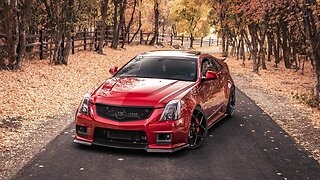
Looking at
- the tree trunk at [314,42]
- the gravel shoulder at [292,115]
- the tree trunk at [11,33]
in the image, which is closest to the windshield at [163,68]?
the gravel shoulder at [292,115]

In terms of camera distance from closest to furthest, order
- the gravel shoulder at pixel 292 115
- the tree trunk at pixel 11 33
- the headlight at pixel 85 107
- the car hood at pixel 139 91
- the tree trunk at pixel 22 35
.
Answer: the car hood at pixel 139 91 < the headlight at pixel 85 107 < the gravel shoulder at pixel 292 115 < the tree trunk at pixel 11 33 < the tree trunk at pixel 22 35

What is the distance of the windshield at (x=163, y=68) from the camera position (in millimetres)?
7748

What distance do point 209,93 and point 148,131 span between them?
2073mm

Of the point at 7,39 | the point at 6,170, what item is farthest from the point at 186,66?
the point at 7,39

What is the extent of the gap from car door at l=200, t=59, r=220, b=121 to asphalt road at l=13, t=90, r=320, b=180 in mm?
546

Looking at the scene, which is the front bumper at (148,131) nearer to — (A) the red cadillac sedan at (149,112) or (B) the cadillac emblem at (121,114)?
(A) the red cadillac sedan at (149,112)

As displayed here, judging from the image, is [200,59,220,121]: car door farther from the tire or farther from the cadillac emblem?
the cadillac emblem

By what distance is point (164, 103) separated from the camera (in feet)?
21.0

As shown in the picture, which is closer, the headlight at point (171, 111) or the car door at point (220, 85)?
the headlight at point (171, 111)

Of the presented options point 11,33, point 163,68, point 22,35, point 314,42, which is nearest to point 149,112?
point 163,68

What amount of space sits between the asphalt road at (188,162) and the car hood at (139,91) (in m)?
0.86

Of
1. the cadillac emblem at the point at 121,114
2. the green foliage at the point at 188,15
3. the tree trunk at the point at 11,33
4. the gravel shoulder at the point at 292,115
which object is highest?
the green foliage at the point at 188,15

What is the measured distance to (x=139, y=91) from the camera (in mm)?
6695

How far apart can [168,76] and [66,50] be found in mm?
14113
